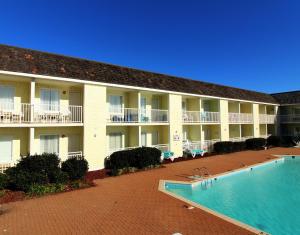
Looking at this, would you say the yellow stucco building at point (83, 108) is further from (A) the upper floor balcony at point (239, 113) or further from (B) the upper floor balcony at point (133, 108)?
(A) the upper floor balcony at point (239, 113)

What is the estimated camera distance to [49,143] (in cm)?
1658

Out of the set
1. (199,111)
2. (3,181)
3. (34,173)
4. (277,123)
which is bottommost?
(3,181)

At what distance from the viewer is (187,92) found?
78.6ft

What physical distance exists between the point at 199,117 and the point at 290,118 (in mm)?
20172

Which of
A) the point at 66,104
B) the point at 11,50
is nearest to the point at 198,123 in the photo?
the point at 66,104

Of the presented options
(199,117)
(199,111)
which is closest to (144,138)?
(199,117)

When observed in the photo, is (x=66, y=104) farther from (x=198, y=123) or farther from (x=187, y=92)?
(x=198, y=123)

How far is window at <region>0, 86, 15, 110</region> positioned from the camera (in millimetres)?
14594

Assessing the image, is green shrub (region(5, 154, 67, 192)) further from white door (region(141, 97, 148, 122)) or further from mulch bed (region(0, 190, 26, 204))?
white door (region(141, 97, 148, 122))

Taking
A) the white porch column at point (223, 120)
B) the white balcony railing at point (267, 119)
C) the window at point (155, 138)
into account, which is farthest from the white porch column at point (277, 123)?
the window at point (155, 138)

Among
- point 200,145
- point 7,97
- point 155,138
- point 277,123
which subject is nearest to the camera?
point 7,97

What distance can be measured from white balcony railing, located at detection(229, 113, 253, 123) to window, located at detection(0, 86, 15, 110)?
2389 cm

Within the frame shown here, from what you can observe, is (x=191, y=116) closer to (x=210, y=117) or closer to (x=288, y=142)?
(x=210, y=117)

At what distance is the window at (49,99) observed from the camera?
53.3ft
